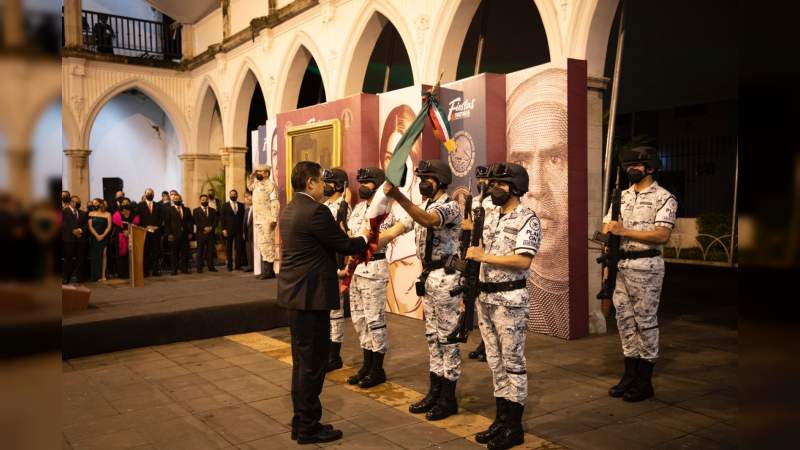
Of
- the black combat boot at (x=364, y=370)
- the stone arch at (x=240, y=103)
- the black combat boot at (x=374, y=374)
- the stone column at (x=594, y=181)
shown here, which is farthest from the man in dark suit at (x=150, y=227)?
the stone column at (x=594, y=181)

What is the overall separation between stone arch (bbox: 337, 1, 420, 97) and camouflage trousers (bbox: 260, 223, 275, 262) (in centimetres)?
280

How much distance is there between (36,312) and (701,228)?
47.3 feet

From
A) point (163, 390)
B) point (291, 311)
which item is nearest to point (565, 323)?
point (291, 311)

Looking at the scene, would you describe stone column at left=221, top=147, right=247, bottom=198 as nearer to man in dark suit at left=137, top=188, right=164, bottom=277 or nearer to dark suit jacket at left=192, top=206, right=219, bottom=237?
dark suit jacket at left=192, top=206, right=219, bottom=237

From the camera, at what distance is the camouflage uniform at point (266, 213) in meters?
10.7

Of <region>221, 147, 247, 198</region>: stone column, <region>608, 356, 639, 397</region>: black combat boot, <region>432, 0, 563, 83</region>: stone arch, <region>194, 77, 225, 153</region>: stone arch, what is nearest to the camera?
<region>608, 356, 639, 397</region>: black combat boot

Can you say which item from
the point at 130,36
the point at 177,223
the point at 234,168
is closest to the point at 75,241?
the point at 177,223

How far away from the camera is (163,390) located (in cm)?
546

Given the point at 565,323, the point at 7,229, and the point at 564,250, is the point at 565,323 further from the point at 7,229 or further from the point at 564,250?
the point at 7,229

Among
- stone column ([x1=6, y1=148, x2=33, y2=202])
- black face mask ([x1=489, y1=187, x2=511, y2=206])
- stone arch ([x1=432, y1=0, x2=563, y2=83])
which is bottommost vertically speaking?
stone column ([x1=6, y1=148, x2=33, y2=202])

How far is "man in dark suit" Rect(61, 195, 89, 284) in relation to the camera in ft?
35.8

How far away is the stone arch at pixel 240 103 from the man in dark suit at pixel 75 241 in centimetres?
502

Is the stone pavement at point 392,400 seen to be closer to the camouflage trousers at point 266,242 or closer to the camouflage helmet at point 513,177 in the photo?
the camouflage helmet at point 513,177

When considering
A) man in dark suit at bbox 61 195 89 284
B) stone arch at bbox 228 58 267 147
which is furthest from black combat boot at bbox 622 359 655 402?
stone arch at bbox 228 58 267 147
